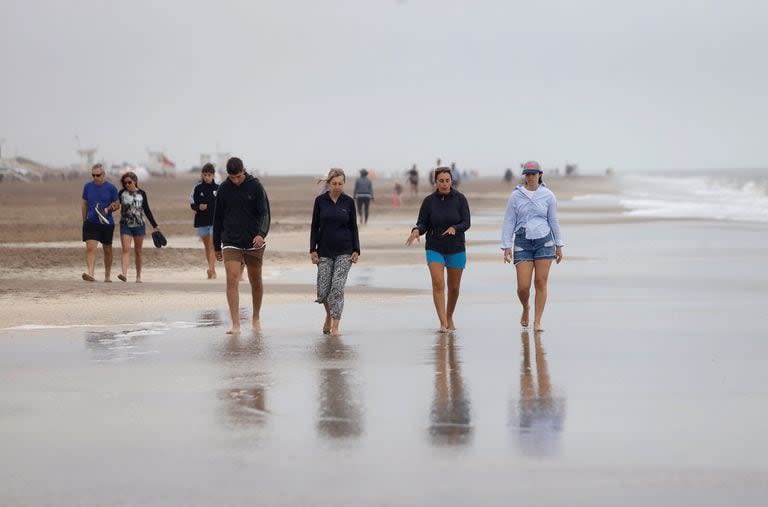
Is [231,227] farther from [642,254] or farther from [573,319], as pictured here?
[642,254]

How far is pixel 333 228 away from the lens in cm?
1292

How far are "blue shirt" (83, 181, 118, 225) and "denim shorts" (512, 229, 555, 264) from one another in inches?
284

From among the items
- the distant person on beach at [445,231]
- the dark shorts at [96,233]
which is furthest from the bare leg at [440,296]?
the dark shorts at [96,233]

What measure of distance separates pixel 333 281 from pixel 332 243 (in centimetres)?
37

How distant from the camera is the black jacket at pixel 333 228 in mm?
12906

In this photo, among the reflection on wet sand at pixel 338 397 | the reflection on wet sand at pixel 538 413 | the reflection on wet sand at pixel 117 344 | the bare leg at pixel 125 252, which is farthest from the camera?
the bare leg at pixel 125 252

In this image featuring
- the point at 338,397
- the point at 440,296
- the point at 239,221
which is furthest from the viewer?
the point at 239,221

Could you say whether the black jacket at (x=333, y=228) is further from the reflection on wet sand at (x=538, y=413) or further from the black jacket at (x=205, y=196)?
the black jacket at (x=205, y=196)

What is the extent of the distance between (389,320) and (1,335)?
386 cm

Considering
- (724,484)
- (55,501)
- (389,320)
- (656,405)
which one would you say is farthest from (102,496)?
(389,320)

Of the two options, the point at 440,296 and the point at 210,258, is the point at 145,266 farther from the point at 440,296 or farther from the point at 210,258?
the point at 440,296

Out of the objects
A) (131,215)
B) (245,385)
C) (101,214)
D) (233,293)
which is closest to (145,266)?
(131,215)

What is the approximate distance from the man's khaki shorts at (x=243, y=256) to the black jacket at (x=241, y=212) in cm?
7

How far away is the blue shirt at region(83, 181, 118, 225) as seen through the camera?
1828 centimetres
